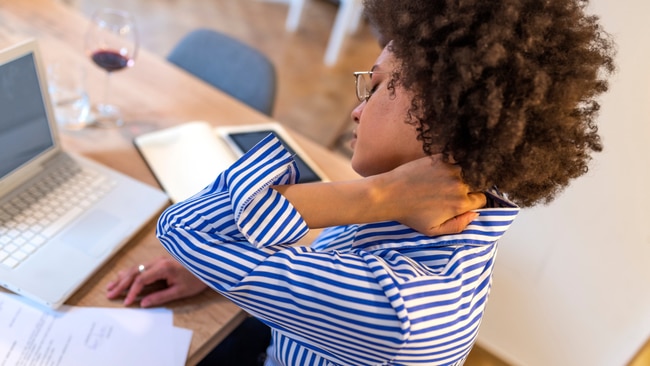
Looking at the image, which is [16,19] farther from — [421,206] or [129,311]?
[421,206]

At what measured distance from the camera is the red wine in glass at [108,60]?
4.11 feet

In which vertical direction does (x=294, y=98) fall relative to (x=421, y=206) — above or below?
below

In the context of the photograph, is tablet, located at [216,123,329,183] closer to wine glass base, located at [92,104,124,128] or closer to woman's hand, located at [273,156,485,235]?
wine glass base, located at [92,104,124,128]

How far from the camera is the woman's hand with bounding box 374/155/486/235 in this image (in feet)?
2.27

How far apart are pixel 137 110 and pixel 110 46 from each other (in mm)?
168

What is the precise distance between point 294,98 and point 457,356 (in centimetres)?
265

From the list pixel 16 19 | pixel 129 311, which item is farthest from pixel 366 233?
pixel 16 19

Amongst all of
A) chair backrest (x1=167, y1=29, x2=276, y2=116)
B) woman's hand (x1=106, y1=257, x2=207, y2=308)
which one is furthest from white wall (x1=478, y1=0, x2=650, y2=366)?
woman's hand (x1=106, y1=257, x2=207, y2=308)

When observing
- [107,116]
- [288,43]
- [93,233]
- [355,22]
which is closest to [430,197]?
[93,233]

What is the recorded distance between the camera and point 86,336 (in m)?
0.79

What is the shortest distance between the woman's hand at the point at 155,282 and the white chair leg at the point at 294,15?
3.36m

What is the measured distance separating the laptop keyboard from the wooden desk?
4.1 inches

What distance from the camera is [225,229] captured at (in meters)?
0.72

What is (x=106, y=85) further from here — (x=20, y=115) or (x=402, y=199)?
(x=402, y=199)
